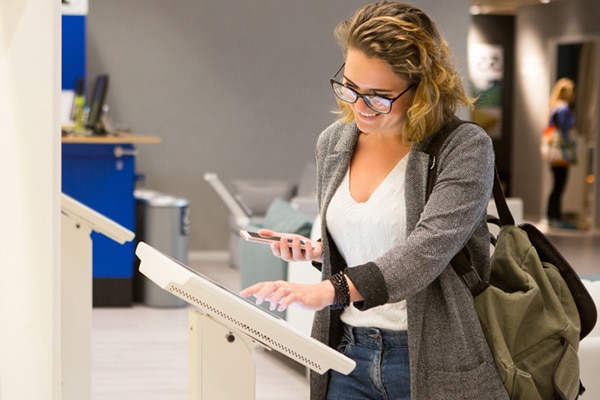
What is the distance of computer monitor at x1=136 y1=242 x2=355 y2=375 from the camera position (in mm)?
1710

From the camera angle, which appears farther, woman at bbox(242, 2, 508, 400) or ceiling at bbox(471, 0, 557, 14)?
ceiling at bbox(471, 0, 557, 14)

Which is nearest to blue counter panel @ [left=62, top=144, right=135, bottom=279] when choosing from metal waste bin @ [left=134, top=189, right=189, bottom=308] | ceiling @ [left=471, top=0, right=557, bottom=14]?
metal waste bin @ [left=134, top=189, right=189, bottom=308]

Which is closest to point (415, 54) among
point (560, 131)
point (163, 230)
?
point (163, 230)

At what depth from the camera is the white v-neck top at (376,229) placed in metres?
2.07

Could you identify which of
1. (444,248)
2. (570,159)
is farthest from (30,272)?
(570,159)

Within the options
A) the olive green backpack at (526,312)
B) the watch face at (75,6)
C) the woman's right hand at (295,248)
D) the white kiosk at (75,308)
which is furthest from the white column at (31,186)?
the watch face at (75,6)

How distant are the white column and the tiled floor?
3.31 meters

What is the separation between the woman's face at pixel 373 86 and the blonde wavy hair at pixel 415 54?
0.01 meters

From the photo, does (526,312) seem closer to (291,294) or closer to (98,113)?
(291,294)

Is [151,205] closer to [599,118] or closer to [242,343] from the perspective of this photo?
[242,343]

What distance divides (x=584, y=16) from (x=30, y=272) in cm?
1404

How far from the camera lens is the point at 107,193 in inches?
317

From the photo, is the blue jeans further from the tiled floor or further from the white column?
the tiled floor

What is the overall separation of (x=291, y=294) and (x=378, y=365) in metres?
0.32
